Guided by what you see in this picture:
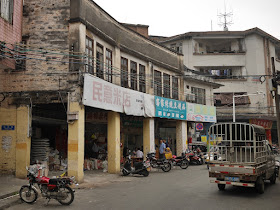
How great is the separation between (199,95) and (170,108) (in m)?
6.84

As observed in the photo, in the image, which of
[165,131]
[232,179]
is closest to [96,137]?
[165,131]

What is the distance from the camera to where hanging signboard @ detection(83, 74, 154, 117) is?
1354 cm

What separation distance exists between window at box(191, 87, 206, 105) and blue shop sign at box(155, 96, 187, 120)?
3766 mm

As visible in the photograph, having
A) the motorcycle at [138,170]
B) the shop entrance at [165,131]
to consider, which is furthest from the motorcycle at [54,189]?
the shop entrance at [165,131]

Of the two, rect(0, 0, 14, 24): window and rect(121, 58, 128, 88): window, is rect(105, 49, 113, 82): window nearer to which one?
rect(121, 58, 128, 88): window

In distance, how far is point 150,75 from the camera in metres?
20.4

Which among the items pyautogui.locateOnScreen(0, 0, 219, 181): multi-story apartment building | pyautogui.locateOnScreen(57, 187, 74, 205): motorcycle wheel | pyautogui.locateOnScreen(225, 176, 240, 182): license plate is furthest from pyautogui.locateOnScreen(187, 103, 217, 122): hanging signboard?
pyautogui.locateOnScreen(57, 187, 74, 205): motorcycle wheel

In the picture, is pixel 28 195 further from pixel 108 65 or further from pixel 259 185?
pixel 108 65

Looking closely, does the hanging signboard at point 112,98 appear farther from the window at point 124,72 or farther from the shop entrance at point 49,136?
the shop entrance at point 49,136

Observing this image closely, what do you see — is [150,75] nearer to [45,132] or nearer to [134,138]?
[134,138]

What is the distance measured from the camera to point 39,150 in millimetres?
15242

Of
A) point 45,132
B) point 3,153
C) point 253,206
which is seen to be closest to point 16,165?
point 3,153

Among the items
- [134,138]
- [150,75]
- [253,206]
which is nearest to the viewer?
[253,206]

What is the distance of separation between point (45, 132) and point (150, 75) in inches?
316
